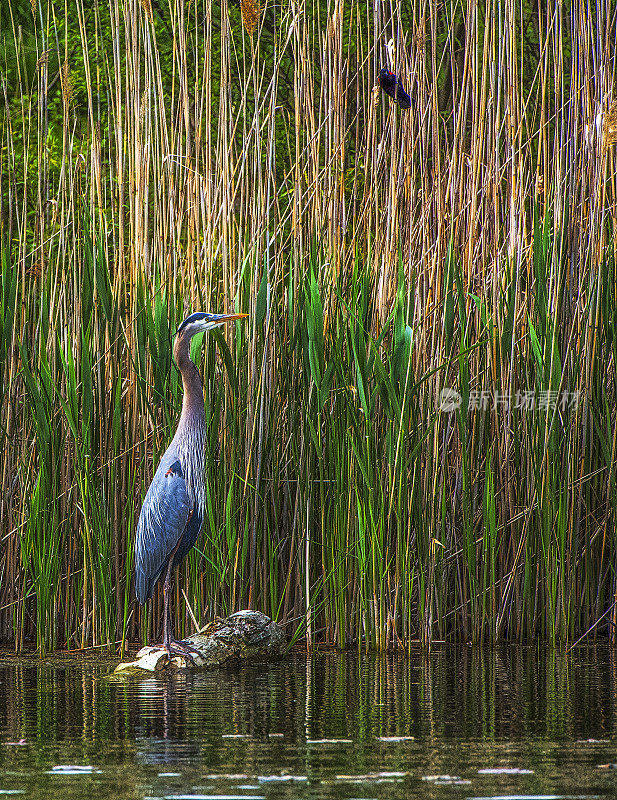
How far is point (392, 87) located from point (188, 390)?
124 cm

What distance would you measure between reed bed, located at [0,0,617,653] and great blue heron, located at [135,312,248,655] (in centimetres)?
17

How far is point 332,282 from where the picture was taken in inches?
153

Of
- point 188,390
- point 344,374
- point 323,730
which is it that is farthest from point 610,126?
point 323,730

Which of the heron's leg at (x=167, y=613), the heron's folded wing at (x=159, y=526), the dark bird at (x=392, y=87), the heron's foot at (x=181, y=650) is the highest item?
the dark bird at (x=392, y=87)

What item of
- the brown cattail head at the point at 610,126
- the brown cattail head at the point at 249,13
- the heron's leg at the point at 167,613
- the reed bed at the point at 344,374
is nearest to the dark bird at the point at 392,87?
the reed bed at the point at 344,374

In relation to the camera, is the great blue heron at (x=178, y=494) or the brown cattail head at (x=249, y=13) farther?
the brown cattail head at (x=249, y=13)

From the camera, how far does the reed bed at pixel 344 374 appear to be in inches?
144

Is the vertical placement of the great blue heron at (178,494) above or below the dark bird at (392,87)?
below

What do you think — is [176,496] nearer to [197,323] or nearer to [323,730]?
[197,323]

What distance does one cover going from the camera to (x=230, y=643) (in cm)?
343

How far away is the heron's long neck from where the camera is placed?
11.4 ft

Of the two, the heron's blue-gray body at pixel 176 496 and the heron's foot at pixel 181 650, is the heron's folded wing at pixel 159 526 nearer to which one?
the heron's blue-gray body at pixel 176 496

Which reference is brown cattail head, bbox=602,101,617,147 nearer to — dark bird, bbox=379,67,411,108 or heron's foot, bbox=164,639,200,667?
dark bird, bbox=379,67,411,108

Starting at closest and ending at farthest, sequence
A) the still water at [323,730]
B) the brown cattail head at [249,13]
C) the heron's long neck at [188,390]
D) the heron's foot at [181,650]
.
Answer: the still water at [323,730]
the heron's foot at [181,650]
the heron's long neck at [188,390]
the brown cattail head at [249,13]
